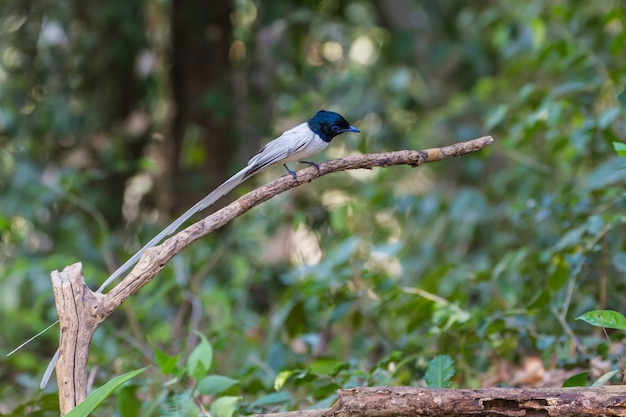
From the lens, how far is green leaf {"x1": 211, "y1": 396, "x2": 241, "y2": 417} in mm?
2299

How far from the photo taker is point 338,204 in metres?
5.04

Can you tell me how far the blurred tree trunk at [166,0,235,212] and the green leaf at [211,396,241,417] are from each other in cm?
399

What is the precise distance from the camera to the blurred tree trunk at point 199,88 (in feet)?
20.5

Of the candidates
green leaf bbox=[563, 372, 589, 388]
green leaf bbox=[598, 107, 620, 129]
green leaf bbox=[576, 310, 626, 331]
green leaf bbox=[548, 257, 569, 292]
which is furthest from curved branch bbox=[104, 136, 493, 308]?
green leaf bbox=[598, 107, 620, 129]

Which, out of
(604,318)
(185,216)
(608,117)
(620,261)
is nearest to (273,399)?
(185,216)

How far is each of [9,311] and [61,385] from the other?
360 centimetres

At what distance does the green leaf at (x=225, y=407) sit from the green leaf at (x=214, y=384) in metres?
0.05

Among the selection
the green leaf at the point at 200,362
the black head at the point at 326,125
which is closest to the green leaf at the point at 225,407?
the green leaf at the point at 200,362

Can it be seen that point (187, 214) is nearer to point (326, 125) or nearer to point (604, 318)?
point (326, 125)

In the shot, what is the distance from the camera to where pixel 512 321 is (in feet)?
10.3

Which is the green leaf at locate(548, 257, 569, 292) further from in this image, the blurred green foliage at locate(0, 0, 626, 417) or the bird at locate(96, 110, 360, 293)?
the bird at locate(96, 110, 360, 293)

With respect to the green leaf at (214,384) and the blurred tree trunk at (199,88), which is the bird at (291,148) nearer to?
the green leaf at (214,384)

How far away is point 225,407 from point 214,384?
100 millimetres

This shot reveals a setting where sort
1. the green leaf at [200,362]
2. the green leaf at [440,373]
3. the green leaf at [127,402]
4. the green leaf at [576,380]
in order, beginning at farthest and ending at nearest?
the green leaf at [127,402], the green leaf at [200,362], the green leaf at [440,373], the green leaf at [576,380]
